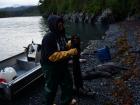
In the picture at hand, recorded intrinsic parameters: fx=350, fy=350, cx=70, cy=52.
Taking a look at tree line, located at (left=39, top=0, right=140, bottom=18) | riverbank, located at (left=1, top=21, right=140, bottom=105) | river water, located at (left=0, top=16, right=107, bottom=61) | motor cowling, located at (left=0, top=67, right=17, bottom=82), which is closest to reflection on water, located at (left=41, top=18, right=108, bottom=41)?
river water, located at (left=0, top=16, right=107, bottom=61)

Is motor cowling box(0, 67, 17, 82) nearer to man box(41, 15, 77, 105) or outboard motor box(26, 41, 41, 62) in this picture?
outboard motor box(26, 41, 41, 62)

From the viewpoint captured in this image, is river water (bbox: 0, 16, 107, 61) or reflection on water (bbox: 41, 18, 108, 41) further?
reflection on water (bbox: 41, 18, 108, 41)

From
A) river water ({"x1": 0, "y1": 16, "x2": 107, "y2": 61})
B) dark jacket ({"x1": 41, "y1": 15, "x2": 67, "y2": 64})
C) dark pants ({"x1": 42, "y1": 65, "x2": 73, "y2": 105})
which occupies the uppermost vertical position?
dark jacket ({"x1": 41, "y1": 15, "x2": 67, "y2": 64})

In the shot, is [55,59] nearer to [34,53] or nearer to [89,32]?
[34,53]

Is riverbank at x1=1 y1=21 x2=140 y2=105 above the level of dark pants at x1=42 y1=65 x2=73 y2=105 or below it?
below

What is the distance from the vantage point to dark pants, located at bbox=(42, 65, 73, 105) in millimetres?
8977

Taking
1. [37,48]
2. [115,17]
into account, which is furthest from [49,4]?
[37,48]

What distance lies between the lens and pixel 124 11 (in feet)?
201

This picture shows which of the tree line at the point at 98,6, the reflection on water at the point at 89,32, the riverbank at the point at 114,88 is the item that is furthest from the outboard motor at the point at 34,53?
the tree line at the point at 98,6

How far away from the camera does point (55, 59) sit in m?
8.67

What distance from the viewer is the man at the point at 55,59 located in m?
8.70

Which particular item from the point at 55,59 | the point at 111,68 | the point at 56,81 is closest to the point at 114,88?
the point at 111,68

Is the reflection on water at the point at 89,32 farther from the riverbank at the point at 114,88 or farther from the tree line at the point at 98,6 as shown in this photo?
the riverbank at the point at 114,88

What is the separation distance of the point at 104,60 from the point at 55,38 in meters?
9.42
